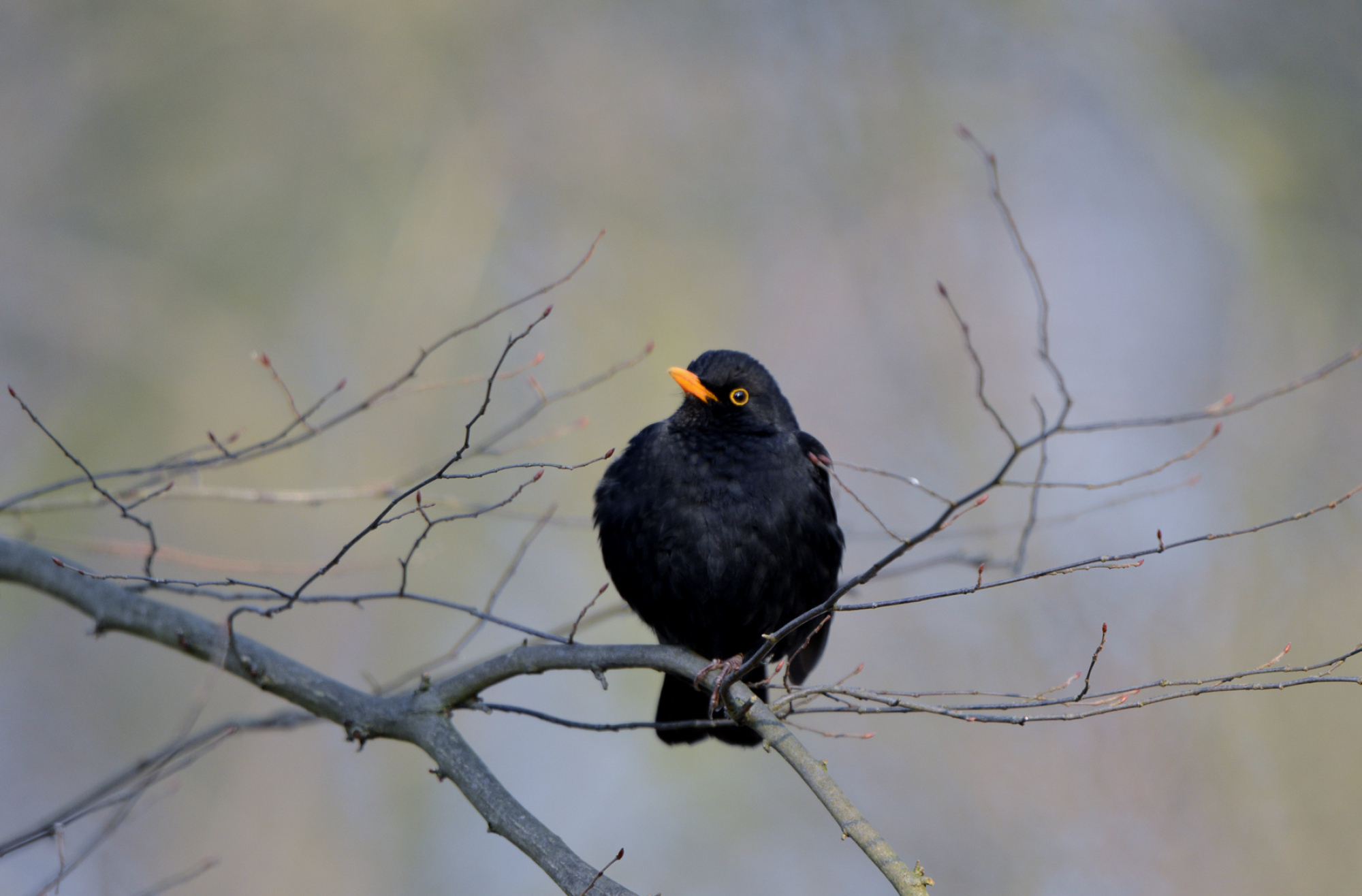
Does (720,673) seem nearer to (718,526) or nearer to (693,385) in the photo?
(718,526)

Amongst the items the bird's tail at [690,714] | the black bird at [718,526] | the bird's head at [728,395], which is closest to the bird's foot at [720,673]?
the black bird at [718,526]

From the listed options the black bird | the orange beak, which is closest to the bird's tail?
the black bird

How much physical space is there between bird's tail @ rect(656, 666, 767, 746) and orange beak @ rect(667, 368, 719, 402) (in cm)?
112

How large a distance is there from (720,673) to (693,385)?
4.54 feet

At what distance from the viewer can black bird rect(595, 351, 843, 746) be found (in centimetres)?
378

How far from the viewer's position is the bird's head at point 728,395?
161 inches

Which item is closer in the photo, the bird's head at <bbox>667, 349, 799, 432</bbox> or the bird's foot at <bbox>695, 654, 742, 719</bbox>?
the bird's foot at <bbox>695, 654, 742, 719</bbox>

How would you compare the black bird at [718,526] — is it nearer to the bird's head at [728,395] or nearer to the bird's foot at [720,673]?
the bird's head at [728,395]

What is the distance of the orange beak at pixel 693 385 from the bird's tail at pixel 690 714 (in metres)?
1.12

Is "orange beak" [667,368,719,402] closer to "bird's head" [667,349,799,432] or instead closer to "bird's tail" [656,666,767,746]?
"bird's head" [667,349,799,432]

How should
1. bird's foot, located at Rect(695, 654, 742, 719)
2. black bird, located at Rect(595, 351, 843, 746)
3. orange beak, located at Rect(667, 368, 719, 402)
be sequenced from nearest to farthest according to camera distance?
bird's foot, located at Rect(695, 654, 742, 719) → black bird, located at Rect(595, 351, 843, 746) → orange beak, located at Rect(667, 368, 719, 402)

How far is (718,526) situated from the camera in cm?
377

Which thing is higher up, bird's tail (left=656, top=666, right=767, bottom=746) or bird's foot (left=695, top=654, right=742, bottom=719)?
bird's tail (left=656, top=666, right=767, bottom=746)

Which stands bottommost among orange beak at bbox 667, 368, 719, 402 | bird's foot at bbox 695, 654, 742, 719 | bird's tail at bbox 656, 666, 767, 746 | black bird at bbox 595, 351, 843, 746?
bird's foot at bbox 695, 654, 742, 719
